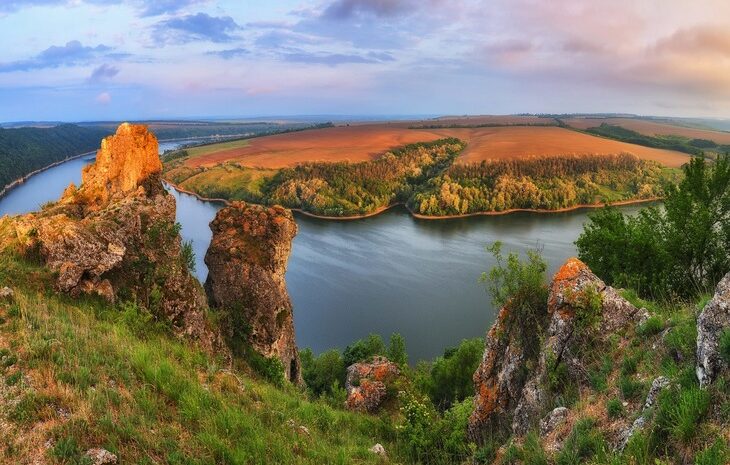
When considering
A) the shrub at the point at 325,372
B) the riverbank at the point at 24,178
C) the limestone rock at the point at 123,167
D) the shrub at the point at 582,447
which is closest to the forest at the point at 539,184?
the shrub at the point at 325,372

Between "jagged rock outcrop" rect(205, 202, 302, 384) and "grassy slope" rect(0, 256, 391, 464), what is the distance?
826 cm

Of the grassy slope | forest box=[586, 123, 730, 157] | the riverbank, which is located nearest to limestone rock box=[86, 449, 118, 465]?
the grassy slope

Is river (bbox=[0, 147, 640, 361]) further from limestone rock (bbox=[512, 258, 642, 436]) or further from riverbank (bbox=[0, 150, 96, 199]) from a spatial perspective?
limestone rock (bbox=[512, 258, 642, 436])

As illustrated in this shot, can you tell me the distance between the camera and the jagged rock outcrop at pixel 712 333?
560cm

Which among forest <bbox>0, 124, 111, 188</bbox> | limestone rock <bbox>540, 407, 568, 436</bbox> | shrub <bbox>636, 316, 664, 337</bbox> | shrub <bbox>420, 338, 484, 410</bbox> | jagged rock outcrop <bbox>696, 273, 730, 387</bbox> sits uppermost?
forest <bbox>0, 124, 111, 188</bbox>

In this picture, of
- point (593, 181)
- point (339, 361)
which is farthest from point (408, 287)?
point (593, 181)

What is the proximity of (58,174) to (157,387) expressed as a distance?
508 feet

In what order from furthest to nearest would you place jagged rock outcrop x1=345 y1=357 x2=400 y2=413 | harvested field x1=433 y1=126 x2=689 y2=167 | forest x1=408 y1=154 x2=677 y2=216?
harvested field x1=433 y1=126 x2=689 y2=167 → forest x1=408 y1=154 x2=677 y2=216 → jagged rock outcrop x1=345 y1=357 x2=400 y2=413

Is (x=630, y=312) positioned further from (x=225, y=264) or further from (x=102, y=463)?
(x=225, y=264)

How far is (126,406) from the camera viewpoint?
6.32 meters

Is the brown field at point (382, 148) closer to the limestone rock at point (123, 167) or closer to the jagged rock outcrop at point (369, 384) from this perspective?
the jagged rock outcrop at point (369, 384)

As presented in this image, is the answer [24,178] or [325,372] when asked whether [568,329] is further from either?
[24,178]

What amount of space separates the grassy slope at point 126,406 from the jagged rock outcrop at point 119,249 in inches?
73.5

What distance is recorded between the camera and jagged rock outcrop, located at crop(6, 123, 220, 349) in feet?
38.6
